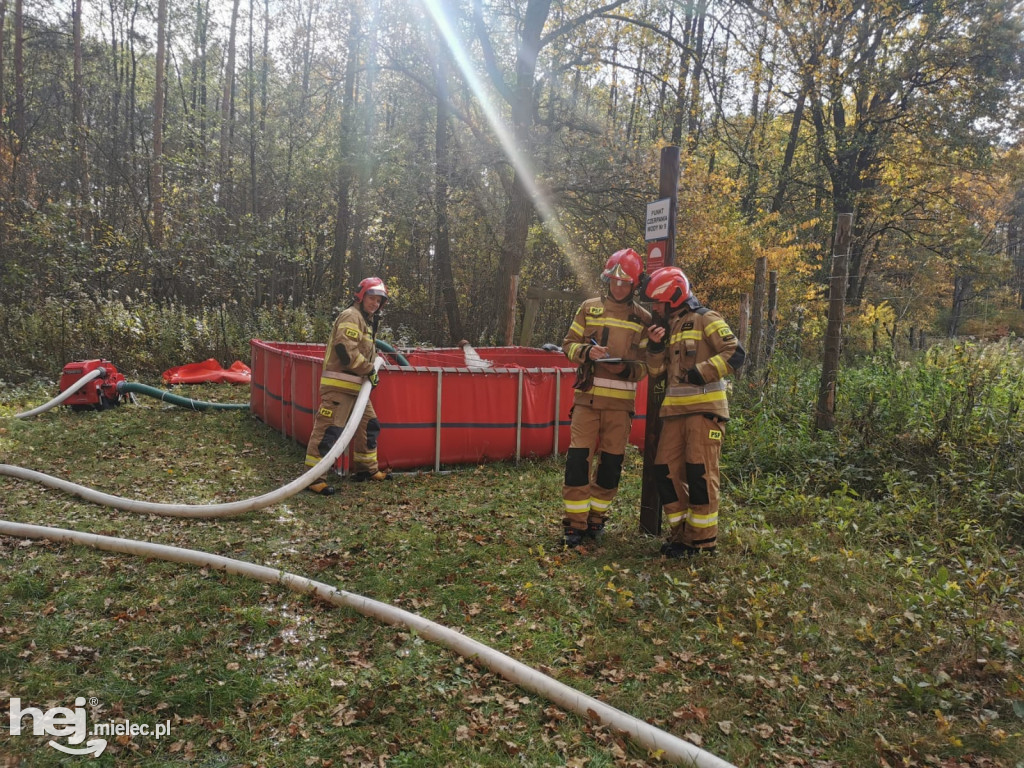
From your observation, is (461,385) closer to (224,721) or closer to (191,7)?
(224,721)

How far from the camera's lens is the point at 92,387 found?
924 cm

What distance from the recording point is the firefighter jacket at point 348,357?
6.35 meters

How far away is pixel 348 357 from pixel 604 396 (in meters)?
2.84

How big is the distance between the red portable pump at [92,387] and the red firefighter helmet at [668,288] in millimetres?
8721

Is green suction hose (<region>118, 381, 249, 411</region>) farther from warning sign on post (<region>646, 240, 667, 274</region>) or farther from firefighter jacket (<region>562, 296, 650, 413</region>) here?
warning sign on post (<region>646, 240, 667, 274</region>)

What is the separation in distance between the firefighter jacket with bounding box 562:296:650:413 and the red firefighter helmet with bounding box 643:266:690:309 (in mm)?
418

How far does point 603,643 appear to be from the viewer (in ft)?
11.5

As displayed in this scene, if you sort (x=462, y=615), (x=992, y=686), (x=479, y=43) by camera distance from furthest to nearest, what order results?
(x=479, y=43) < (x=462, y=615) < (x=992, y=686)

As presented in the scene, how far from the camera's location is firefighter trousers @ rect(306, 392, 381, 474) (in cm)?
645

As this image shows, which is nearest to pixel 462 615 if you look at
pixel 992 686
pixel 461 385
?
pixel 992 686

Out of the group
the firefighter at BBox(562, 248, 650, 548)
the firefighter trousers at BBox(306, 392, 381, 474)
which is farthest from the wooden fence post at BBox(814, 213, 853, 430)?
the firefighter trousers at BBox(306, 392, 381, 474)

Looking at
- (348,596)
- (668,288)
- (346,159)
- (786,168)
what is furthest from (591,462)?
(786,168)

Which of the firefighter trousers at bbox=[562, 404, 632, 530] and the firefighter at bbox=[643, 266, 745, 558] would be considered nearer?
the firefighter at bbox=[643, 266, 745, 558]

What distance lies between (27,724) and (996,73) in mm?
21022
